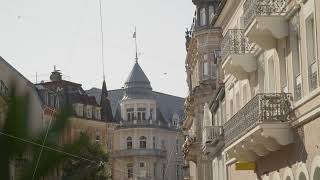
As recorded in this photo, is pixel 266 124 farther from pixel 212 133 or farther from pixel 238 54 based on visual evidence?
pixel 212 133

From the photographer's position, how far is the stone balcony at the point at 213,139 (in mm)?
39275

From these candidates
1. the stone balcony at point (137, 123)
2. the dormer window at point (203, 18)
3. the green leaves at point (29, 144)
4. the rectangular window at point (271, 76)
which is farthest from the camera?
the stone balcony at point (137, 123)

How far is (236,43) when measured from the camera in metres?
27.9

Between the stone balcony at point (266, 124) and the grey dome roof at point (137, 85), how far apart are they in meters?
83.5

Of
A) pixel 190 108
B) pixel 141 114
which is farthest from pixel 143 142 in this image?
pixel 190 108

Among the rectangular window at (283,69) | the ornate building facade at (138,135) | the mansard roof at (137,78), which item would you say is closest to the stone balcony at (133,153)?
the ornate building facade at (138,135)

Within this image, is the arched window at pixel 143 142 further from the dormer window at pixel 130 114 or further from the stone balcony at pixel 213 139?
the stone balcony at pixel 213 139

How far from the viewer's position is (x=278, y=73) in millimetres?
23891

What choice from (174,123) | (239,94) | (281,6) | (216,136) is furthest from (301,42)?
(174,123)

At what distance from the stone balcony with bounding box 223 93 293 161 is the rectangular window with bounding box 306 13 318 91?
199 cm

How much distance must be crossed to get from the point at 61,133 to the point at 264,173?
1072 centimetres

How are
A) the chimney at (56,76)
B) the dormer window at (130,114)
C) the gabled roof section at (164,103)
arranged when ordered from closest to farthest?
1. the chimney at (56,76)
2. the dormer window at (130,114)
3. the gabled roof section at (164,103)

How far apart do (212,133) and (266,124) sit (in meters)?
19.0

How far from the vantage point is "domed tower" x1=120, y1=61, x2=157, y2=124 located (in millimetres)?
109125
